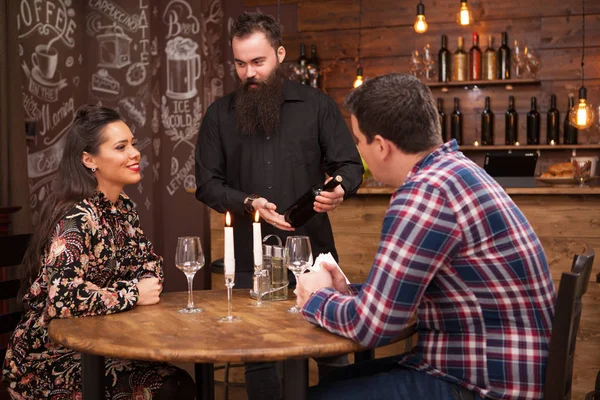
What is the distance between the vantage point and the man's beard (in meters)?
3.09

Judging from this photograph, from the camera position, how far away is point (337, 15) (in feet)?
22.6

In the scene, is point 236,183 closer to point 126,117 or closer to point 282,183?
point 282,183

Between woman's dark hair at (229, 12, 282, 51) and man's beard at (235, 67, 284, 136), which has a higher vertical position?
woman's dark hair at (229, 12, 282, 51)

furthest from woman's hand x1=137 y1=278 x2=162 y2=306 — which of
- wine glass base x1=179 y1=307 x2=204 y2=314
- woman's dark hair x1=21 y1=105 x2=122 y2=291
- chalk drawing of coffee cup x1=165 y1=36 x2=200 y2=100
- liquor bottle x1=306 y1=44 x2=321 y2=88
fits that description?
liquor bottle x1=306 y1=44 x2=321 y2=88

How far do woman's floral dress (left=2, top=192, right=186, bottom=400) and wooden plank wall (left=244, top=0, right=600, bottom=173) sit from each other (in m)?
4.71

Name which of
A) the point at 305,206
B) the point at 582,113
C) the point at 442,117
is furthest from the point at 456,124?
the point at 305,206

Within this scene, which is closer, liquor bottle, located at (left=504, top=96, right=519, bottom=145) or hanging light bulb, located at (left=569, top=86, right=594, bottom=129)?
hanging light bulb, located at (left=569, top=86, right=594, bottom=129)

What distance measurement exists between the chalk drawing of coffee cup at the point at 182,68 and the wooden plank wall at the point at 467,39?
0.94m

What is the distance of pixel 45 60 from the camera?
18.2 ft

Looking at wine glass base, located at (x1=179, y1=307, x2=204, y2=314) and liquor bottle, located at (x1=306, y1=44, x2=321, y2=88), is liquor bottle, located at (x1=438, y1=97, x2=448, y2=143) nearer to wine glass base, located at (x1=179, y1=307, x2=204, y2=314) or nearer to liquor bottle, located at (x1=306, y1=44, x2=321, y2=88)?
liquor bottle, located at (x1=306, y1=44, x2=321, y2=88)

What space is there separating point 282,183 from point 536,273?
5.22 ft

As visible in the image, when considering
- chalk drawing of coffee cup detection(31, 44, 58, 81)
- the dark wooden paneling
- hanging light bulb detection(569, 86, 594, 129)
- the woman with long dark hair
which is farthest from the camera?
the dark wooden paneling

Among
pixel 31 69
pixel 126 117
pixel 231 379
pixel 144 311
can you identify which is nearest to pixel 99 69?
pixel 126 117

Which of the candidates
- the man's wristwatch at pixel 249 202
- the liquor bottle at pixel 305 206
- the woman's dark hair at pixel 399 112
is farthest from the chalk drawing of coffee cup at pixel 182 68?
the woman's dark hair at pixel 399 112
